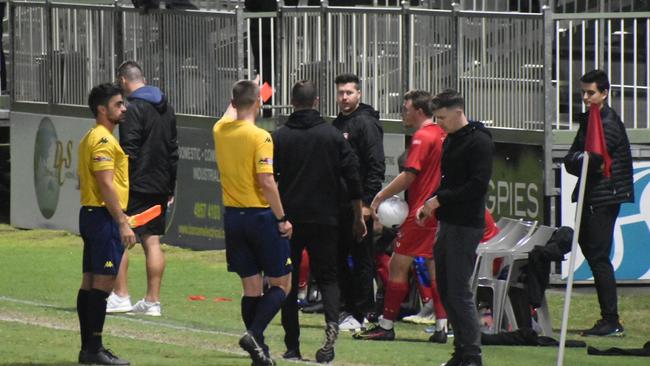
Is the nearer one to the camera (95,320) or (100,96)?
(95,320)

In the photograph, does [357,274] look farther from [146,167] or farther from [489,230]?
[146,167]

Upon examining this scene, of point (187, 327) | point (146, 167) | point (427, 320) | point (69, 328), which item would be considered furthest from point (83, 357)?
point (427, 320)

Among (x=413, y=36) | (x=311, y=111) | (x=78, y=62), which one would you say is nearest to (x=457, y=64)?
(x=413, y=36)

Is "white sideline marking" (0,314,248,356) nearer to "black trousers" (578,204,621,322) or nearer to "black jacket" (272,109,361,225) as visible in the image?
"black jacket" (272,109,361,225)

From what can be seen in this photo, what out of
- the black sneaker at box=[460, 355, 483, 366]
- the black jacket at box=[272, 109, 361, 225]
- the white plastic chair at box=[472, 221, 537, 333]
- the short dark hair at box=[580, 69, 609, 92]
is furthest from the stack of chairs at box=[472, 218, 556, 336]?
the black sneaker at box=[460, 355, 483, 366]

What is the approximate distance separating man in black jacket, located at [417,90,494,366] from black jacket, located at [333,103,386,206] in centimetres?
252

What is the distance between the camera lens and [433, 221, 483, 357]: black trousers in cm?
1023

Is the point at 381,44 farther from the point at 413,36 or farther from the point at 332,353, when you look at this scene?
the point at 332,353

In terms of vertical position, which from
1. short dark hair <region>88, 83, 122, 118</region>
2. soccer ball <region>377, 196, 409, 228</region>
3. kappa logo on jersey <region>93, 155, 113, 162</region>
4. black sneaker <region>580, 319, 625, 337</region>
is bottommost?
black sneaker <region>580, 319, 625, 337</region>

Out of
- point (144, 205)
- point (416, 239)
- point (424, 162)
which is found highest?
point (424, 162)

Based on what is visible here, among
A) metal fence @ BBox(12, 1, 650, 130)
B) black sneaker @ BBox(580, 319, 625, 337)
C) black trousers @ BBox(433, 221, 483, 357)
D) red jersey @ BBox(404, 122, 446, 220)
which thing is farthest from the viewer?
metal fence @ BBox(12, 1, 650, 130)

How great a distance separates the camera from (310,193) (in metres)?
10.8

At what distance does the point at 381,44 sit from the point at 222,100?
2304mm

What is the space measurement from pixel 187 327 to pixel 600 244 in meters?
3.18
